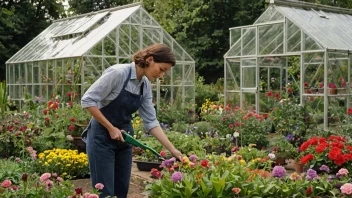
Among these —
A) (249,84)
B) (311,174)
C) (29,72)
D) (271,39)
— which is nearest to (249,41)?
(271,39)

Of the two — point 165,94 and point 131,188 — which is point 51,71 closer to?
point 165,94

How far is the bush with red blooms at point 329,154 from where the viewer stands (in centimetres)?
542

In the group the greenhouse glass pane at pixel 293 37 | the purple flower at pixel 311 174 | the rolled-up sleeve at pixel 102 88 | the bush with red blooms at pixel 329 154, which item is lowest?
the bush with red blooms at pixel 329 154

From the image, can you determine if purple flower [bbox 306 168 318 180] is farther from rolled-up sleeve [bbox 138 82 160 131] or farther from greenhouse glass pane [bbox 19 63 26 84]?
greenhouse glass pane [bbox 19 63 26 84]

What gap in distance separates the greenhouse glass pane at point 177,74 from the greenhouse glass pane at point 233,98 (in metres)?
1.38

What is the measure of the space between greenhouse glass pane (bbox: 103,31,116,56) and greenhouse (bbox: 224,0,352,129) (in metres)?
3.22

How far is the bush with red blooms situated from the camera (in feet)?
17.8

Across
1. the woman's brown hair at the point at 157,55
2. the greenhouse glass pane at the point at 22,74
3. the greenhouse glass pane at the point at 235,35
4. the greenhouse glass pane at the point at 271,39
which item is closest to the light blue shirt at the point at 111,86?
the woman's brown hair at the point at 157,55

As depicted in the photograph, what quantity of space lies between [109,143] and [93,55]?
28.8ft

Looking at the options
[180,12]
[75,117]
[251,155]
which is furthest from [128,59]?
[180,12]

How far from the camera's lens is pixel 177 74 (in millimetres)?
14266

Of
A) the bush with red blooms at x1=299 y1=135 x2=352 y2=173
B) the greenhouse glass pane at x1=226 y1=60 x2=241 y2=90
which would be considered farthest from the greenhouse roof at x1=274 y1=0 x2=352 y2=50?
the bush with red blooms at x1=299 y1=135 x2=352 y2=173

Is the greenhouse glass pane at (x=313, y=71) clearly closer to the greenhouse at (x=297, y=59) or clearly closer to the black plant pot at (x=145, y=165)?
the greenhouse at (x=297, y=59)

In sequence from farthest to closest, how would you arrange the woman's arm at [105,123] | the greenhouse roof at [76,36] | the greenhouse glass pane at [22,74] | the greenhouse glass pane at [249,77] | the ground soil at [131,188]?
the greenhouse glass pane at [22,74] < the greenhouse glass pane at [249,77] < the greenhouse roof at [76,36] < the ground soil at [131,188] < the woman's arm at [105,123]
